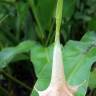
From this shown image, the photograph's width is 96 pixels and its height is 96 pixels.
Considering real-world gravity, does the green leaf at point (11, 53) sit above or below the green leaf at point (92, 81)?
above

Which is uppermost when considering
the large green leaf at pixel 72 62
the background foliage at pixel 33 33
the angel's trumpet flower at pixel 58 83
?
the angel's trumpet flower at pixel 58 83

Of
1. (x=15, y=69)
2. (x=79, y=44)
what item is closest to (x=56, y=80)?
(x=79, y=44)

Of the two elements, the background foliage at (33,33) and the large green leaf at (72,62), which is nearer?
the large green leaf at (72,62)

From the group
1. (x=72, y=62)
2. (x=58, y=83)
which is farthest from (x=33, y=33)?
(x=58, y=83)

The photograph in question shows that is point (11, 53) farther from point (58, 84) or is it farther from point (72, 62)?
point (58, 84)

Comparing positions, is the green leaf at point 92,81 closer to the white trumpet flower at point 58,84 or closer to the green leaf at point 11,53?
the green leaf at point 11,53

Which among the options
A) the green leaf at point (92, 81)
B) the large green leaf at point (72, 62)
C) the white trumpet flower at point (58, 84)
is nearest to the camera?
the white trumpet flower at point (58, 84)

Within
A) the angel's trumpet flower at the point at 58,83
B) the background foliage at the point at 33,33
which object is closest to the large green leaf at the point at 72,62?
the background foliage at the point at 33,33

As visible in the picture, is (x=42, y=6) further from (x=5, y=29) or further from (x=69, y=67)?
(x=69, y=67)

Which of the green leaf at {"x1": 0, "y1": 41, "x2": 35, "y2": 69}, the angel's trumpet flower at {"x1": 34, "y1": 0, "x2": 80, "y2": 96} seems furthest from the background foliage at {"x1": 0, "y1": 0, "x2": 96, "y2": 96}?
the angel's trumpet flower at {"x1": 34, "y1": 0, "x2": 80, "y2": 96}
